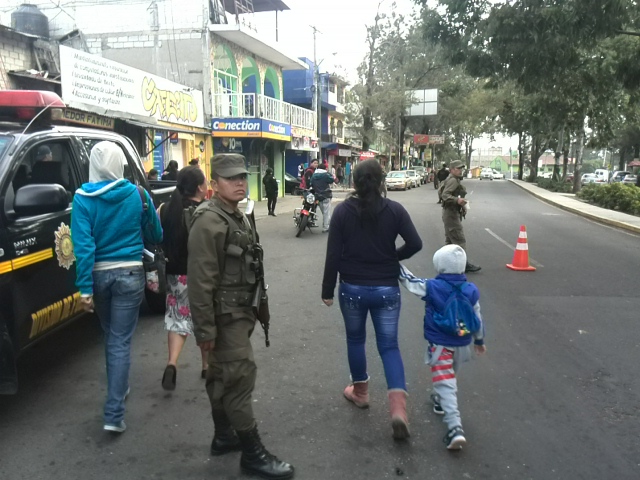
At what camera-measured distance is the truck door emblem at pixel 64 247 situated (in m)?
3.97

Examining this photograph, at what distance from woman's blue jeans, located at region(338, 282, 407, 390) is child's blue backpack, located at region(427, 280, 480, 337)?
0.31 metres

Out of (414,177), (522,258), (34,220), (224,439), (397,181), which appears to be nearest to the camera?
(224,439)

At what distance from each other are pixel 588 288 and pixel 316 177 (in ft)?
23.2

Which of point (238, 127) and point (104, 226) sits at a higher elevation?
point (238, 127)

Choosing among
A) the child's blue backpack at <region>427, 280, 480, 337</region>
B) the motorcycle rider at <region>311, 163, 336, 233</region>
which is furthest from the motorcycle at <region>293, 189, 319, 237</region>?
the child's blue backpack at <region>427, 280, 480, 337</region>

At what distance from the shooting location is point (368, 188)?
3.50m

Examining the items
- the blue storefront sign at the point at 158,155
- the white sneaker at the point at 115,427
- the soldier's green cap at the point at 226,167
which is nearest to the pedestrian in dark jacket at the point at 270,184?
the blue storefront sign at the point at 158,155

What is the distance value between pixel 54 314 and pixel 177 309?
2.93 feet

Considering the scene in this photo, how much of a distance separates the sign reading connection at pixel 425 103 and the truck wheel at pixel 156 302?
151ft

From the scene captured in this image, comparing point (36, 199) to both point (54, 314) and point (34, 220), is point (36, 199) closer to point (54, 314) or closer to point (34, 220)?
point (34, 220)

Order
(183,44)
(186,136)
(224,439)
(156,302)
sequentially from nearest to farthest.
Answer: (224,439) < (156,302) < (186,136) < (183,44)

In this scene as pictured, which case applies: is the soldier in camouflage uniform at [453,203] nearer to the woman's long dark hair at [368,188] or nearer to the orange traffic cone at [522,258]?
the orange traffic cone at [522,258]

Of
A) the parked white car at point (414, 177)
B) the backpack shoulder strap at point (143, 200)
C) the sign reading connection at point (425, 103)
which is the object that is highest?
the sign reading connection at point (425, 103)

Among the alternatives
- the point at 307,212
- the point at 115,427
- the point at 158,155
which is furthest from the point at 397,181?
the point at 115,427
